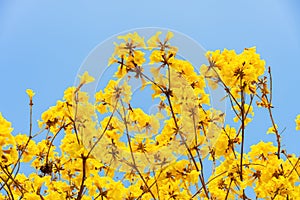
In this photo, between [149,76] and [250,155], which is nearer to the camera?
[149,76]

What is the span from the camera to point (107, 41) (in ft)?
5.47

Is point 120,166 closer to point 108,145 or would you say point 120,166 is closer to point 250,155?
point 108,145

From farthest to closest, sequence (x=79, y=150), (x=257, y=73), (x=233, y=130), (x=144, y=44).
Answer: (x=233, y=130), (x=257, y=73), (x=144, y=44), (x=79, y=150)

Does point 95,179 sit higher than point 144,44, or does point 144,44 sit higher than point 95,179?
point 144,44

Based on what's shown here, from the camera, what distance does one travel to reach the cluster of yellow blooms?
5.08 feet

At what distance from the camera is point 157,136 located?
1726mm

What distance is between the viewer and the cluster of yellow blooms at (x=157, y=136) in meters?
1.55

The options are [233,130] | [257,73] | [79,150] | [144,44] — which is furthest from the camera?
[233,130]

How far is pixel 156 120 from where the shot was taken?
5.82ft

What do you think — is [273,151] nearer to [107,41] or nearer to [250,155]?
[250,155]

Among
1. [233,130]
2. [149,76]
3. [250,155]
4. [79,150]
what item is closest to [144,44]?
[149,76]

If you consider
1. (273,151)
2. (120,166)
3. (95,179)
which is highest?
(273,151)

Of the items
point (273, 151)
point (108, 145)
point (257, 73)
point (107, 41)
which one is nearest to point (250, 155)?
point (273, 151)

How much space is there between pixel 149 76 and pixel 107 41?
213 millimetres
